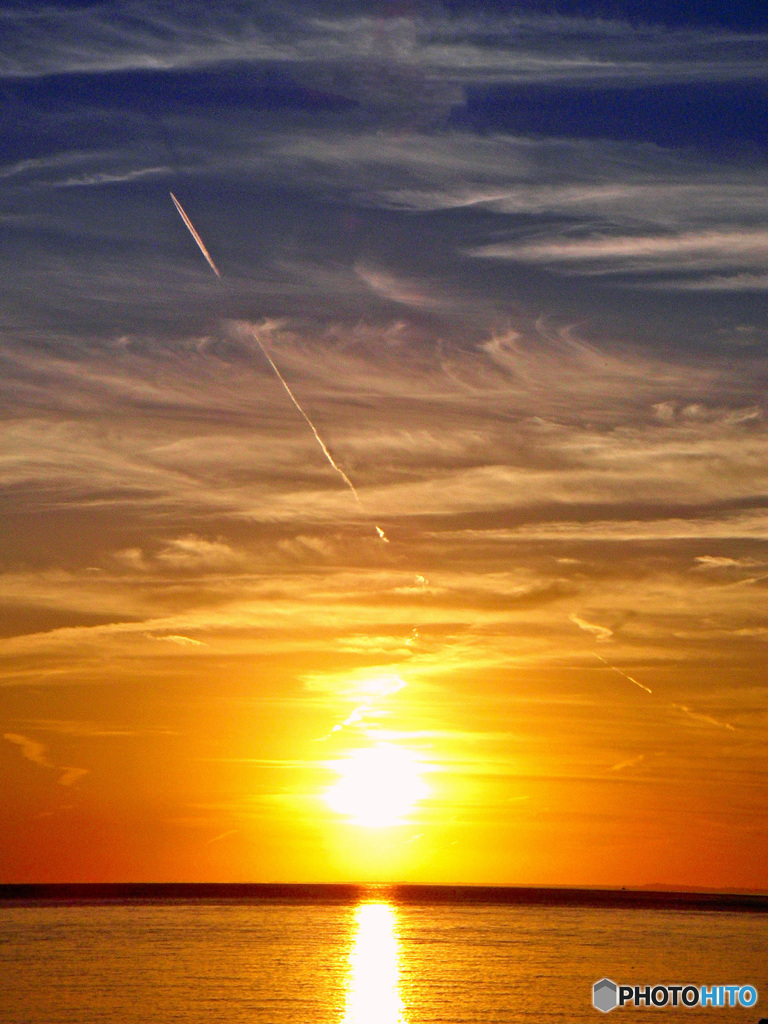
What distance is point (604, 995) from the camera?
117m

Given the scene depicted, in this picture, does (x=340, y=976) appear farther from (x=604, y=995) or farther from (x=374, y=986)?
(x=604, y=995)

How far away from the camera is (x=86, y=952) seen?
15825 centimetres

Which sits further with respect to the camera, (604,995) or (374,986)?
(374,986)

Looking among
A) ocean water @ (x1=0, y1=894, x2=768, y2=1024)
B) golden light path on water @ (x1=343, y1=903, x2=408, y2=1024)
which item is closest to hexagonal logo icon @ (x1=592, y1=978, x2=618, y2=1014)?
ocean water @ (x1=0, y1=894, x2=768, y2=1024)

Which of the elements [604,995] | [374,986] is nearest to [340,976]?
[374,986]

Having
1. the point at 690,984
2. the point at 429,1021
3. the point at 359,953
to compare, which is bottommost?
the point at 429,1021

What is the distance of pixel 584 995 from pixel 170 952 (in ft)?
214

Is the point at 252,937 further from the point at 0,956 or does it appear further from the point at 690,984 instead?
the point at 690,984

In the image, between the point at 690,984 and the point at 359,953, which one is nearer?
the point at 690,984

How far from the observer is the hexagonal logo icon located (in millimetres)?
109356

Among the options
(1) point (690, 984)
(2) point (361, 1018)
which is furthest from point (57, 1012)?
(1) point (690, 984)

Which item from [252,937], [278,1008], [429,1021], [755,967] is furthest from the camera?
[252,937]

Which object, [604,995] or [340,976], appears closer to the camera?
[604,995]

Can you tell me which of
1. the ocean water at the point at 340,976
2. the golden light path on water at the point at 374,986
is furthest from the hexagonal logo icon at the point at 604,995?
the golden light path on water at the point at 374,986
